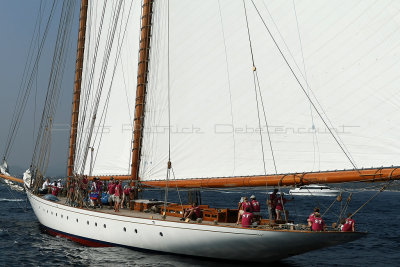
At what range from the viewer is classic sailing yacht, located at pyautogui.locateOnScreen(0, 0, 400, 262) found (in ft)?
49.7

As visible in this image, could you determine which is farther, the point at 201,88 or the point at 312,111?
the point at 201,88

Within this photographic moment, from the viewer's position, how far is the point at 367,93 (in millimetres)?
15031

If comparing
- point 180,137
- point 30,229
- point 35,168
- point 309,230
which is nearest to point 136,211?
point 180,137

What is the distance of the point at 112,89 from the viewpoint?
29438mm

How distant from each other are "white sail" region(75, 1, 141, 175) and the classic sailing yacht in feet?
11.0

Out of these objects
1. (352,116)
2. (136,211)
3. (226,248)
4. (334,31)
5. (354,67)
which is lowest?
(226,248)

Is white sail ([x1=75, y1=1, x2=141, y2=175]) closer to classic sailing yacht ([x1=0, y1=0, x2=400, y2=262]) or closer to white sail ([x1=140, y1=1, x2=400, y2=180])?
classic sailing yacht ([x1=0, y1=0, x2=400, y2=262])

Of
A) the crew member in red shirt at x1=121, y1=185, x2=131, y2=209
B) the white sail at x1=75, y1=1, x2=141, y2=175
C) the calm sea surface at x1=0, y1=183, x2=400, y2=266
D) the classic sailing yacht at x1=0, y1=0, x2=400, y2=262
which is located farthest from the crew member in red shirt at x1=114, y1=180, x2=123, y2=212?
the white sail at x1=75, y1=1, x2=141, y2=175

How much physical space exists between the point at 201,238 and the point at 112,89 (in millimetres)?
15381

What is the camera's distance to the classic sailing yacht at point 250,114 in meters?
15.1

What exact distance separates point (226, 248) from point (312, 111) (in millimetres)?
6604

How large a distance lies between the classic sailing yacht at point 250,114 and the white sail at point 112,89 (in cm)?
335

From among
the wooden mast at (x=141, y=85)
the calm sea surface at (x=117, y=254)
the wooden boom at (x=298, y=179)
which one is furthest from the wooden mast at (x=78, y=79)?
the wooden boom at (x=298, y=179)

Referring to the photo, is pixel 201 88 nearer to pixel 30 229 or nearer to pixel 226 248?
pixel 226 248
